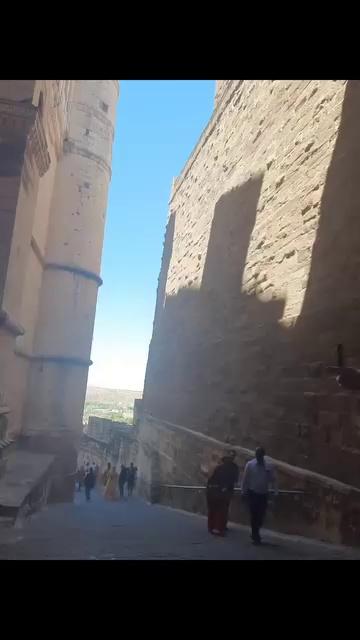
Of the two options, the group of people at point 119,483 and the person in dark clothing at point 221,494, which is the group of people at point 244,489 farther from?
the group of people at point 119,483

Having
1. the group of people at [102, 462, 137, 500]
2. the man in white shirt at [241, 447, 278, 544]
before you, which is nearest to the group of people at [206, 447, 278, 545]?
the man in white shirt at [241, 447, 278, 544]

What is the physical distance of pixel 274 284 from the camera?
23.0 ft

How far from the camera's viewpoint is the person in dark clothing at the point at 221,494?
17.5 ft

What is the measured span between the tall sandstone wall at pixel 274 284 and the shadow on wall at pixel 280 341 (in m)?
0.02

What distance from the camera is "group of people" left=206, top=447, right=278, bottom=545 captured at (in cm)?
467

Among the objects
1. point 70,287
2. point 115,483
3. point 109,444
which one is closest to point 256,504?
point 115,483

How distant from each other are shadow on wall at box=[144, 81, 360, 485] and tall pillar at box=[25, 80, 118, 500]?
332 cm

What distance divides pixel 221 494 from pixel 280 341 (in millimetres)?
2293

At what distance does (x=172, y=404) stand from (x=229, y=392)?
3880 mm

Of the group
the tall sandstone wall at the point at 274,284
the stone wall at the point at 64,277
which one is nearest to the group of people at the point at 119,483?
the stone wall at the point at 64,277

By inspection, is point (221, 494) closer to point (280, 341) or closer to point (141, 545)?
point (141, 545)

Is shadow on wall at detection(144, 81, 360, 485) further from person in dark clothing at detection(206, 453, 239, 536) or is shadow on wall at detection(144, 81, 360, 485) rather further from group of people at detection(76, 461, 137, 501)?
group of people at detection(76, 461, 137, 501)
